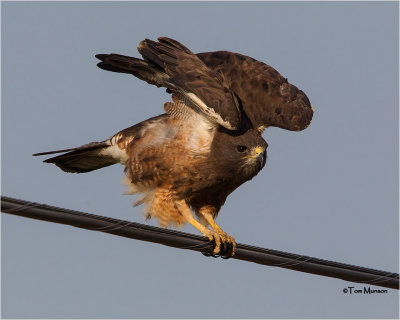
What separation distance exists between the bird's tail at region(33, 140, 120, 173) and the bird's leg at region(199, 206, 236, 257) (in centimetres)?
125

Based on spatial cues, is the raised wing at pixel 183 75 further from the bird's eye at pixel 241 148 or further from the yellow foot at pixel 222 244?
the yellow foot at pixel 222 244

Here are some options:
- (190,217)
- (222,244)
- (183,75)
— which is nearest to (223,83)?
(183,75)

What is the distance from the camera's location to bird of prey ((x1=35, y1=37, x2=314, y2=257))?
26.8 feet

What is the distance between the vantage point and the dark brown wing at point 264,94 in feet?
29.2

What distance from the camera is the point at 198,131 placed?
8422mm

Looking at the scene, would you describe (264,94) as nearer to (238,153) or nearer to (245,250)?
(238,153)

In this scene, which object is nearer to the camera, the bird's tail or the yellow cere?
the yellow cere

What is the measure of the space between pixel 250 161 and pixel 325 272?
2168mm

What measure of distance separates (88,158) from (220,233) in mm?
2068

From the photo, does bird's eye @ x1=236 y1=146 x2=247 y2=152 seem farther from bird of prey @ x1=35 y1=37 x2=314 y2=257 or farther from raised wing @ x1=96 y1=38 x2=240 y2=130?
raised wing @ x1=96 y1=38 x2=240 y2=130

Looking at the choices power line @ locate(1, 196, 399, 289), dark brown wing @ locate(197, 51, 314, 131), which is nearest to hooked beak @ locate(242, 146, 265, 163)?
dark brown wing @ locate(197, 51, 314, 131)

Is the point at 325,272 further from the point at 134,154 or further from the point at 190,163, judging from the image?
the point at 134,154

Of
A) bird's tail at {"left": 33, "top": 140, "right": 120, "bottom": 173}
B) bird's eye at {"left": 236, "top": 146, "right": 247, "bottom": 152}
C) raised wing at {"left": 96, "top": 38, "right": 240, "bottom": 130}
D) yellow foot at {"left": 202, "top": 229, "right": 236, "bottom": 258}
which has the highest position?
raised wing at {"left": 96, "top": 38, "right": 240, "bottom": 130}

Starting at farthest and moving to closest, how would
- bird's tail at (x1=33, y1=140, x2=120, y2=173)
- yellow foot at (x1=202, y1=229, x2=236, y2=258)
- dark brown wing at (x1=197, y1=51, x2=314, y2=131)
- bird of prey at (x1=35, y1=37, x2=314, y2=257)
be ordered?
bird's tail at (x1=33, y1=140, x2=120, y2=173) → dark brown wing at (x1=197, y1=51, x2=314, y2=131) → bird of prey at (x1=35, y1=37, x2=314, y2=257) → yellow foot at (x1=202, y1=229, x2=236, y2=258)
